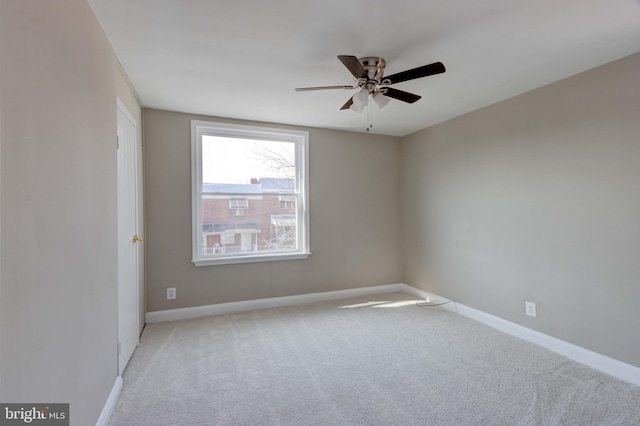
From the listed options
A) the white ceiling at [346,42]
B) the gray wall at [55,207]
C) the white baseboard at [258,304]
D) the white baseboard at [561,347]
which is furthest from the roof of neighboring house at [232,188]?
the white baseboard at [561,347]

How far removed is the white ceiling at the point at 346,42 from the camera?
66.8 inches

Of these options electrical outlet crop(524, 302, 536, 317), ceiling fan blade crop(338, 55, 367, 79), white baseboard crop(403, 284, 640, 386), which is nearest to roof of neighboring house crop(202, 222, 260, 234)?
ceiling fan blade crop(338, 55, 367, 79)

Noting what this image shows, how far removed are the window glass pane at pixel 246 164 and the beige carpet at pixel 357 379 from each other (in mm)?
1693

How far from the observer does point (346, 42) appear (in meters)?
2.03

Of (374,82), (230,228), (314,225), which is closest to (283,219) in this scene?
(314,225)

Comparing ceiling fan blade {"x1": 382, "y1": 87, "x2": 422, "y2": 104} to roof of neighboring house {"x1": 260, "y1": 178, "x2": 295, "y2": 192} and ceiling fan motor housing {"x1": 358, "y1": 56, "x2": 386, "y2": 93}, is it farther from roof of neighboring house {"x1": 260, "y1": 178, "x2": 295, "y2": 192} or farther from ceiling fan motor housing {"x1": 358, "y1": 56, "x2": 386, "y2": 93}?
roof of neighboring house {"x1": 260, "y1": 178, "x2": 295, "y2": 192}

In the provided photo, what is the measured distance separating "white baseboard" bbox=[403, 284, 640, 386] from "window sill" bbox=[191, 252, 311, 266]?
6.93ft

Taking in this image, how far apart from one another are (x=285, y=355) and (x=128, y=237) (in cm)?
172

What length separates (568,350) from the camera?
2.57 metres

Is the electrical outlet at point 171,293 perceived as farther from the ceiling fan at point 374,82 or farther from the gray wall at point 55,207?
the ceiling fan at point 374,82

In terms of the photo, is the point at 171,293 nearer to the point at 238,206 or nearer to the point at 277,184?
the point at 238,206

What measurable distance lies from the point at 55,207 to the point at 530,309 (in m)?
3.68

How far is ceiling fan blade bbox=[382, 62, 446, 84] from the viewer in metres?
1.88

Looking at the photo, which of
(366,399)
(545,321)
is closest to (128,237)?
(366,399)
